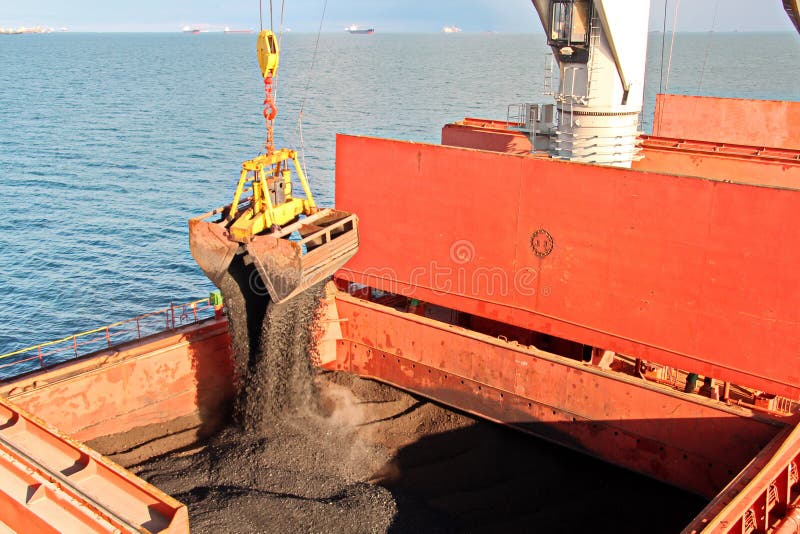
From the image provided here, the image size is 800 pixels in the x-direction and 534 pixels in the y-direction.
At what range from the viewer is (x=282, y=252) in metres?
9.98

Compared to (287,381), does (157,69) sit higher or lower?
higher

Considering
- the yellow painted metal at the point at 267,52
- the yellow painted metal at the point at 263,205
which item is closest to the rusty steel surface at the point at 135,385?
the yellow painted metal at the point at 263,205

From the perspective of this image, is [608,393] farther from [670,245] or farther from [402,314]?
[402,314]

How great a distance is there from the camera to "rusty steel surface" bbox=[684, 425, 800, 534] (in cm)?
751

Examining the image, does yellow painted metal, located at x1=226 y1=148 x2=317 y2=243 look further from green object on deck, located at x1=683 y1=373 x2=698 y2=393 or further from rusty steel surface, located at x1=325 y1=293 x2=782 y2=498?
green object on deck, located at x1=683 y1=373 x2=698 y2=393

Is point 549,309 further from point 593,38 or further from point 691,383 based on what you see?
point 593,38

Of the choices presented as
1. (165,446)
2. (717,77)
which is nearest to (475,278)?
(165,446)

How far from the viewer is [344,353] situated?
1334 cm

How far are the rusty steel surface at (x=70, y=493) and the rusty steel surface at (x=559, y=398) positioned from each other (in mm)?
5738

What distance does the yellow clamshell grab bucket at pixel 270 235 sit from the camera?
33.1ft

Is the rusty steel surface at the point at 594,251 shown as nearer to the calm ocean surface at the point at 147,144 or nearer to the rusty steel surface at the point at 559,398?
the rusty steel surface at the point at 559,398

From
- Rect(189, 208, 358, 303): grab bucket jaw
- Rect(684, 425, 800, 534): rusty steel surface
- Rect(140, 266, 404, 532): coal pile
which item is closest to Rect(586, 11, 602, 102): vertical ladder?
Rect(189, 208, 358, 303): grab bucket jaw

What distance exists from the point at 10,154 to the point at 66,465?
1510 inches

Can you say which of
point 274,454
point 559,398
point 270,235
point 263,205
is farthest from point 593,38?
point 274,454
